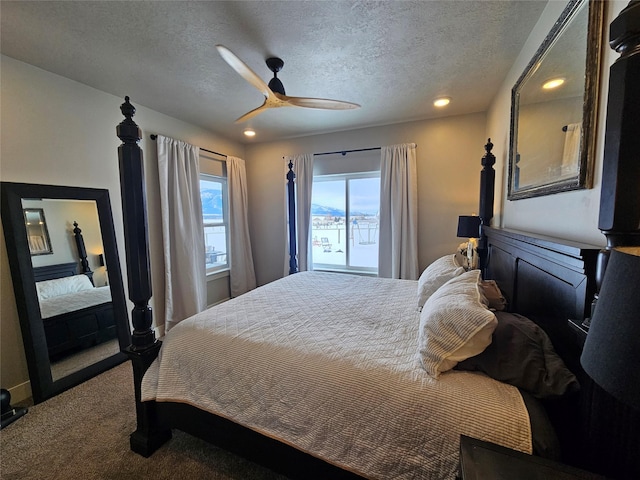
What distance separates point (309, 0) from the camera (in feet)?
4.86

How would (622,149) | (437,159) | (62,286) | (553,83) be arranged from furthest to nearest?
(437,159) < (62,286) < (553,83) < (622,149)

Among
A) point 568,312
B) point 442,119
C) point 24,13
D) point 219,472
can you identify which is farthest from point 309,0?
point 219,472

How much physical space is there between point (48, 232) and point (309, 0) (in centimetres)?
262

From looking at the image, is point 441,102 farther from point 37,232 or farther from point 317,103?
point 37,232

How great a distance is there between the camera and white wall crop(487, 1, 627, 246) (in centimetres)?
100

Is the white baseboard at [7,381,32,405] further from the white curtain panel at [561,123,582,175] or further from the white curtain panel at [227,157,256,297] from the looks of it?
the white curtain panel at [561,123,582,175]

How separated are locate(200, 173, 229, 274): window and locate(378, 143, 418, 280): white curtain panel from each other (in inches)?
95.9

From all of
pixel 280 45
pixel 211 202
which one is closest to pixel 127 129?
pixel 280 45

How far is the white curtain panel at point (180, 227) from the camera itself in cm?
307

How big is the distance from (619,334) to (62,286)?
322 centimetres

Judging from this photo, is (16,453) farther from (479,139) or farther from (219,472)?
(479,139)

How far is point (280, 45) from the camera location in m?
1.86

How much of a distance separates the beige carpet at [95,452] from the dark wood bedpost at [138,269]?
0.35 feet

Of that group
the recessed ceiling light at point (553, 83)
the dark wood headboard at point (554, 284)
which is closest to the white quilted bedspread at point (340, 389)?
the dark wood headboard at point (554, 284)
